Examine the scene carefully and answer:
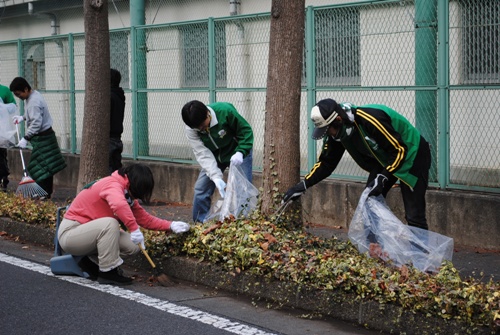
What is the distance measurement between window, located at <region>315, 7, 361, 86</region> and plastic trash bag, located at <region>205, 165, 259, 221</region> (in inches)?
95.2

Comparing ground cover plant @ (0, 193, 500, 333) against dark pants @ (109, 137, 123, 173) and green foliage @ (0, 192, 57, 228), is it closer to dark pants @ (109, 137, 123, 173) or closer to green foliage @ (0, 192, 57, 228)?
green foliage @ (0, 192, 57, 228)

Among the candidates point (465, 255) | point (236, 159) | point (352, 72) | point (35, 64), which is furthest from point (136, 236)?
point (35, 64)

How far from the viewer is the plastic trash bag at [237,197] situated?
8023 mm

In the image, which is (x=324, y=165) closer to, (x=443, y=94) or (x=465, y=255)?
(x=465, y=255)

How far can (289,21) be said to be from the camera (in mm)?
7684

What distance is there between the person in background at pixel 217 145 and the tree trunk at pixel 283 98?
1.58 ft

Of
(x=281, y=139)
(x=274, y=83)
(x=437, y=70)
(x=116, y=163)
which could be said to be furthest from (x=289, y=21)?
(x=116, y=163)

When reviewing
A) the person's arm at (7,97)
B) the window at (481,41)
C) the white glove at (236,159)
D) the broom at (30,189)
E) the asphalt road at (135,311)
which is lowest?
the asphalt road at (135,311)

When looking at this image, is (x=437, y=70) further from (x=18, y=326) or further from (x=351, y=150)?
(x=18, y=326)

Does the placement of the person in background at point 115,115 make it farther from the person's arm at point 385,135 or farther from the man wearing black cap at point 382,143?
the person's arm at point 385,135

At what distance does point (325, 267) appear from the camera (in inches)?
249

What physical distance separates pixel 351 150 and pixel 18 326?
2841 millimetres

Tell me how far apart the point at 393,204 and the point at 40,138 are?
5.19m

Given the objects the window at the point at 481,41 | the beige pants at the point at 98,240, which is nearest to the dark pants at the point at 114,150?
the beige pants at the point at 98,240
